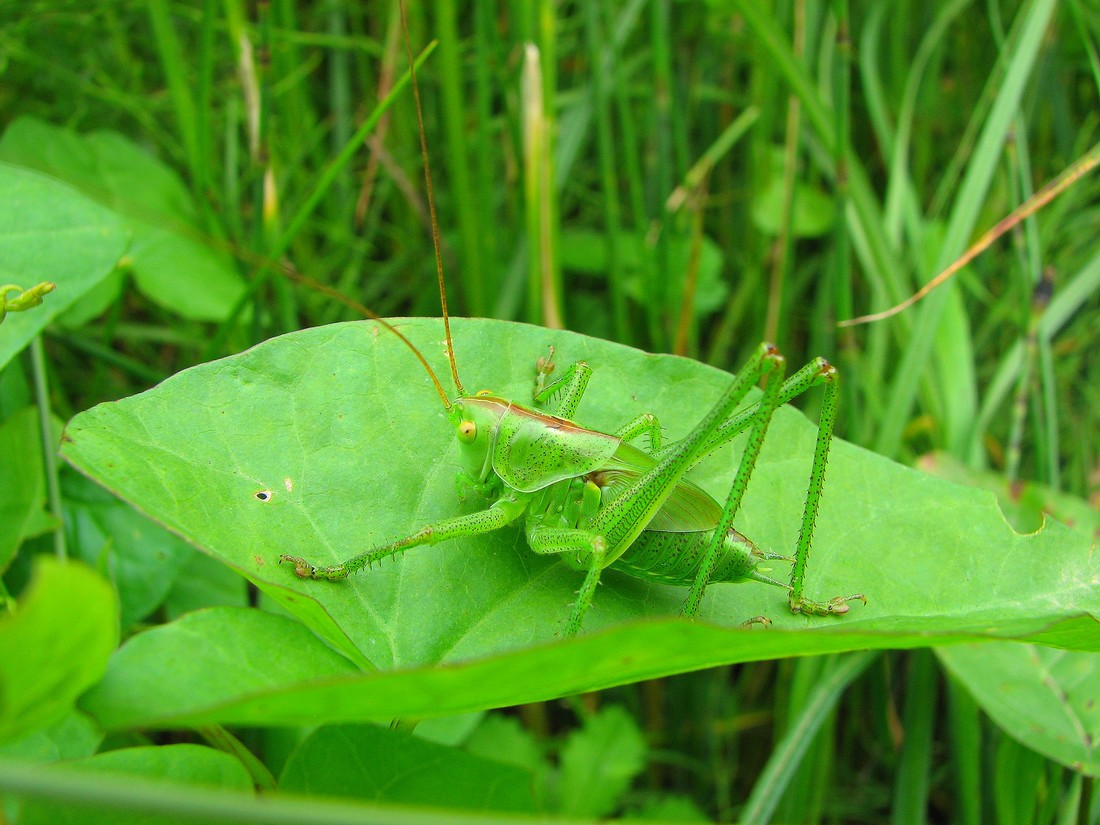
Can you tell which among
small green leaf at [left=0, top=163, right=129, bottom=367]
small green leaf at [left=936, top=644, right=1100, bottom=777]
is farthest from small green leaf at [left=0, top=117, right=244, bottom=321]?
small green leaf at [left=936, top=644, right=1100, bottom=777]

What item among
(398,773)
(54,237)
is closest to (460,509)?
(398,773)

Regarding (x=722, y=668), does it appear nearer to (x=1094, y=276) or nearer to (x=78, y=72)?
(x=1094, y=276)

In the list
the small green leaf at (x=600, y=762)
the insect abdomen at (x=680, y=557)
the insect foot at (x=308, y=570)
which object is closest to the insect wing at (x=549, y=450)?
the insect abdomen at (x=680, y=557)

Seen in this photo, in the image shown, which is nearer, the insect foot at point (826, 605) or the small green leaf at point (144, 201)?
the insect foot at point (826, 605)

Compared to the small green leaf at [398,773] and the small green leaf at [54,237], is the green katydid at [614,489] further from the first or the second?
the small green leaf at [54,237]

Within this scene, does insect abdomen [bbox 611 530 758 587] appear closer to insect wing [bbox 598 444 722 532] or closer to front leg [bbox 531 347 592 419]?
insect wing [bbox 598 444 722 532]

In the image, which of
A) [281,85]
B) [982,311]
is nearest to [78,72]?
[281,85]

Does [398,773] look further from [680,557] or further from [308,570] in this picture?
[680,557]
